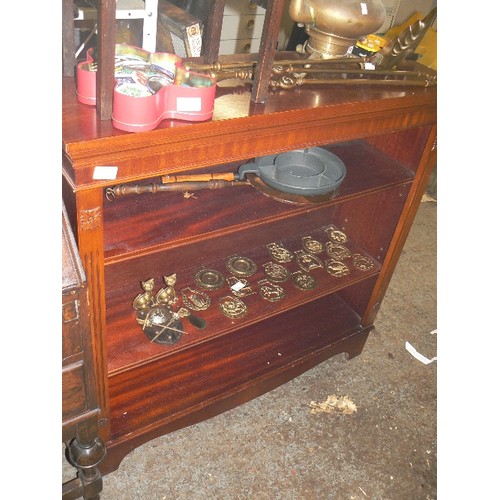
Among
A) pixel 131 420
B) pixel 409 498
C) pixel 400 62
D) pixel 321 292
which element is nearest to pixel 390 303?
pixel 321 292

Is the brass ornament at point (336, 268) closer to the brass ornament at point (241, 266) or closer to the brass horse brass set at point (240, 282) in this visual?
the brass horse brass set at point (240, 282)

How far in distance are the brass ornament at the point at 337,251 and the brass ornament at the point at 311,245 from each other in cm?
4

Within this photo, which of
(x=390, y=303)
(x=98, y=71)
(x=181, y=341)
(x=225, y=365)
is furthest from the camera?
(x=390, y=303)

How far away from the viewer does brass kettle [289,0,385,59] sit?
5.21 ft

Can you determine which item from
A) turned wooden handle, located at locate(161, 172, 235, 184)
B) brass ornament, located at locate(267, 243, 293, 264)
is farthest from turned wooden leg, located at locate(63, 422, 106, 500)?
brass ornament, located at locate(267, 243, 293, 264)

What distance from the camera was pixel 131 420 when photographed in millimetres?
1962

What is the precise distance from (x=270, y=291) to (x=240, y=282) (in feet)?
0.46

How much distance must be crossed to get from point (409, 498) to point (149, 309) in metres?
1.35

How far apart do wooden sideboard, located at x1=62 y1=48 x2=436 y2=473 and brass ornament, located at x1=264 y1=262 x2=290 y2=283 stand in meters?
0.05

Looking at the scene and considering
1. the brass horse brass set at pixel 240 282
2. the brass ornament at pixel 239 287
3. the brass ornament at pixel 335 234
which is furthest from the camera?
the brass ornament at pixel 335 234

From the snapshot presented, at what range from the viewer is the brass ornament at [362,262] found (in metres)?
2.37

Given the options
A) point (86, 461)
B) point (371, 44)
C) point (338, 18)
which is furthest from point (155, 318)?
point (371, 44)

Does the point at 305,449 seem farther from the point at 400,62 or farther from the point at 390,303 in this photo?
the point at 400,62

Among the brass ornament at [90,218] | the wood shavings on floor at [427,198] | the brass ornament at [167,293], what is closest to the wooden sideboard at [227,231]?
the brass ornament at [90,218]
